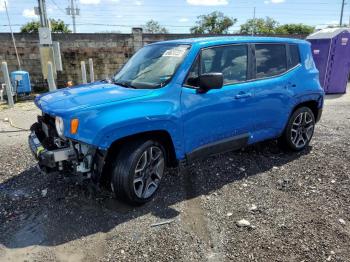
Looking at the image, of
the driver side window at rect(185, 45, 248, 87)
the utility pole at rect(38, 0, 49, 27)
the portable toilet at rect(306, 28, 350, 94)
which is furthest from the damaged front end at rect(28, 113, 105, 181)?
the portable toilet at rect(306, 28, 350, 94)

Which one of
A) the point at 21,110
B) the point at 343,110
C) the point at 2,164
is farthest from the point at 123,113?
the point at 343,110

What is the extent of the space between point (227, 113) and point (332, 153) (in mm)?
2271

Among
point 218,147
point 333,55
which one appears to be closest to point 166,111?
point 218,147

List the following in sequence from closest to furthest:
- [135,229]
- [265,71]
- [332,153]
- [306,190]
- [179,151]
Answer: [135,229] → [179,151] → [306,190] → [265,71] → [332,153]

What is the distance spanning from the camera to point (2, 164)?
4.99 m

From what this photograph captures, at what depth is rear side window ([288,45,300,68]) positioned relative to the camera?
5075mm

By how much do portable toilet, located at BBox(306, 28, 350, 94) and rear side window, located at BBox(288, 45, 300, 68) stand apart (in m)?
6.77

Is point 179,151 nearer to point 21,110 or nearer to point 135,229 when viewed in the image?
point 135,229

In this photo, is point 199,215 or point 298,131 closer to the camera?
point 199,215

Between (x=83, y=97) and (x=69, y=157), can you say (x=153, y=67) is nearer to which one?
(x=83, y=97)

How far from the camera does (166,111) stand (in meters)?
3.61

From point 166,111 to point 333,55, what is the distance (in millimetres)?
9565

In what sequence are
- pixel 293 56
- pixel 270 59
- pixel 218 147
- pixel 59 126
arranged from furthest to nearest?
pixel 293 56 < pixel 270 59 < pixel 218 147 < pixel 59 126

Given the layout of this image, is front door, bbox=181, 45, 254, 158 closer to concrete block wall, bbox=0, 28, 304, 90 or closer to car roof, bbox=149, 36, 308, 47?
car roof, bbox=149, 36, 308, 47
